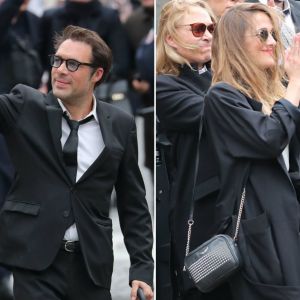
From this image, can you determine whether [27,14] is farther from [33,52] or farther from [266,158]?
[266,158]

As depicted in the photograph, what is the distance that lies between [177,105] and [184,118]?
7 centimetres

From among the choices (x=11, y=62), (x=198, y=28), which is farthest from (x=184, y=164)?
(x=11, y=62)

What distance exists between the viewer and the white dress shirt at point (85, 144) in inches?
210

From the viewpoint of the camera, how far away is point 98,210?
540cm

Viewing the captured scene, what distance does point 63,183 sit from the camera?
17.4ft

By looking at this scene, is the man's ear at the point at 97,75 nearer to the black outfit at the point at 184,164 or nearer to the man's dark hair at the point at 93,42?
the man's dark hair at the point at 93,42

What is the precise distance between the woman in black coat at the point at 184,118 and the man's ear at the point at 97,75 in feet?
0.95

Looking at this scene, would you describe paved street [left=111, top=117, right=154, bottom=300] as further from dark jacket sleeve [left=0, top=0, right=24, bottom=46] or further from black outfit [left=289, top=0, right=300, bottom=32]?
black outfit [left=289, top=0, right=300, bottom=32]

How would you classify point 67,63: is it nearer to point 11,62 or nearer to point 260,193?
point 260,193

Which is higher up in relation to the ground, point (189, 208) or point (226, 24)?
point (226, 24)

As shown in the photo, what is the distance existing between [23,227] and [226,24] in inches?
51.3

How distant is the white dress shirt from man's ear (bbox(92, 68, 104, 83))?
0.56ft

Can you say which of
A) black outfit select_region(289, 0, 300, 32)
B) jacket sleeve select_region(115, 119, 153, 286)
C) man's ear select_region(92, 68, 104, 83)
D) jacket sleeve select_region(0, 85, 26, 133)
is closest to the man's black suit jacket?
jacket sleeve select_region(0, 85, 26, 133)

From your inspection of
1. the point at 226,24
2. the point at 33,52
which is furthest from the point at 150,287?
the point at 33,52
